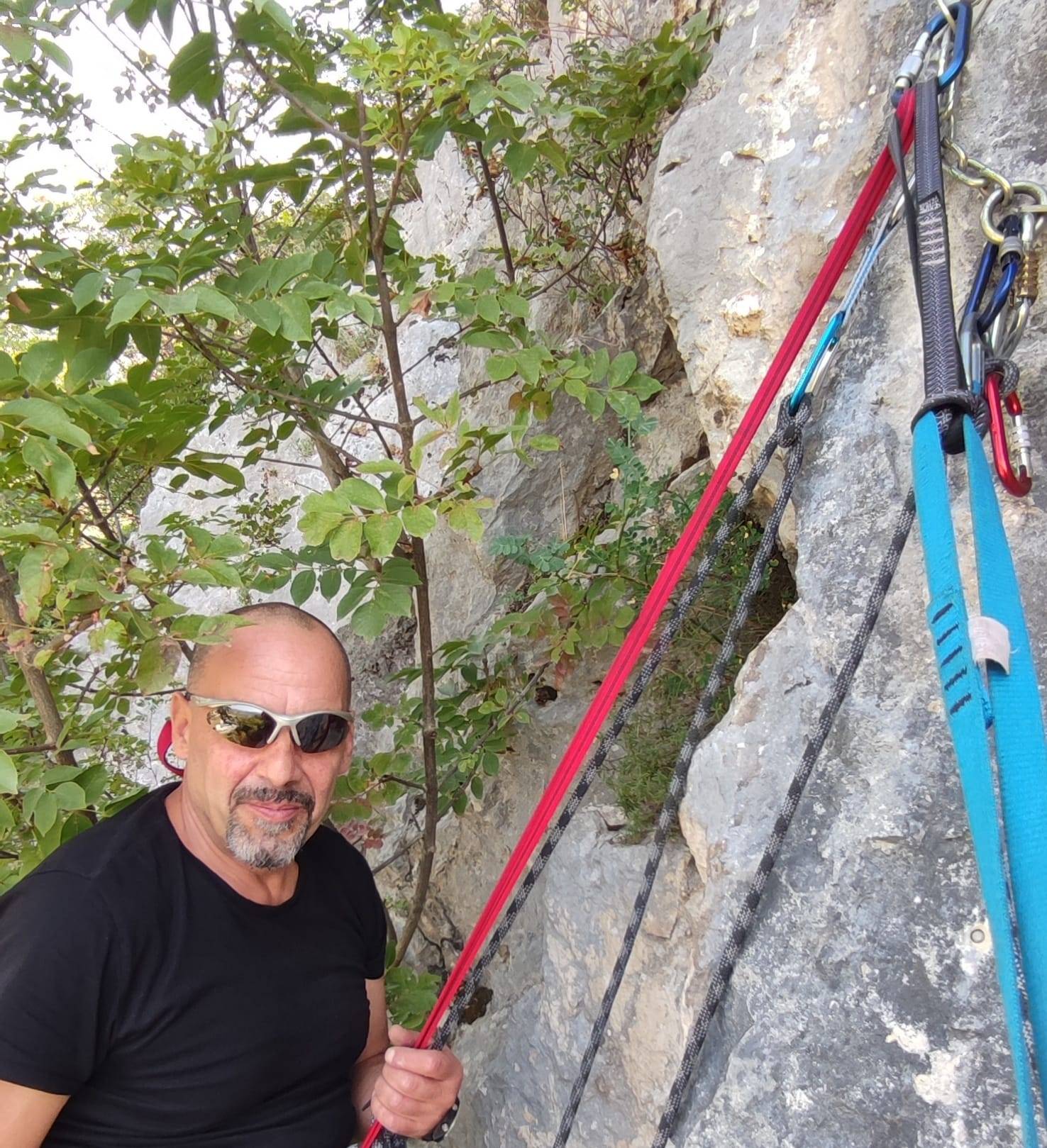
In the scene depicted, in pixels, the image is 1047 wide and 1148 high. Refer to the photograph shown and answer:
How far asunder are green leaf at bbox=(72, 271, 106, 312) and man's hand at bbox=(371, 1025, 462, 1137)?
5.24 feet

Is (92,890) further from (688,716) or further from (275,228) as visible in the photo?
(275,228)

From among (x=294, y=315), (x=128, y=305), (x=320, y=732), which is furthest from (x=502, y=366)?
(x=320, y=732)

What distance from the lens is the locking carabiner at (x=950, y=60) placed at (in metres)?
1.31

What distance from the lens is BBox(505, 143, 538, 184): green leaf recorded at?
204 centimetres

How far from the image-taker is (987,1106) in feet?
3.40

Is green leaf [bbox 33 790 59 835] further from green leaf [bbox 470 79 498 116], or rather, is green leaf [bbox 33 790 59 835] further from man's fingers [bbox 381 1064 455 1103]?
green leaf [bbox 470 79 498 116]

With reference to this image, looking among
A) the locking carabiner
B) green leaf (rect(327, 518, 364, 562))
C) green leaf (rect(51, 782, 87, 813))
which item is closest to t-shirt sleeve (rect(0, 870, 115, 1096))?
green leaf (rect(51, 782, 87, 813))

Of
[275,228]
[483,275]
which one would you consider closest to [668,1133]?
[483,275]

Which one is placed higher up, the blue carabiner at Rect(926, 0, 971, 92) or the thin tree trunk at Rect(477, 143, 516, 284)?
the thin tree trunk at Rect(477, 143, 516, 284)

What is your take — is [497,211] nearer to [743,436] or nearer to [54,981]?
[743,436]

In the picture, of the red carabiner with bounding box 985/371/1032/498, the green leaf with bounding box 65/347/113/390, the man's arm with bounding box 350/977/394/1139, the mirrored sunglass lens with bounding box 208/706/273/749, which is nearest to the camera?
the red carabiner with bounding box 985/371/1032/498

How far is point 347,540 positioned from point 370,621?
43 cm

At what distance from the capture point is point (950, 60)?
133cm

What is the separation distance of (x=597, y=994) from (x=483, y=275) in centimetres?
179
